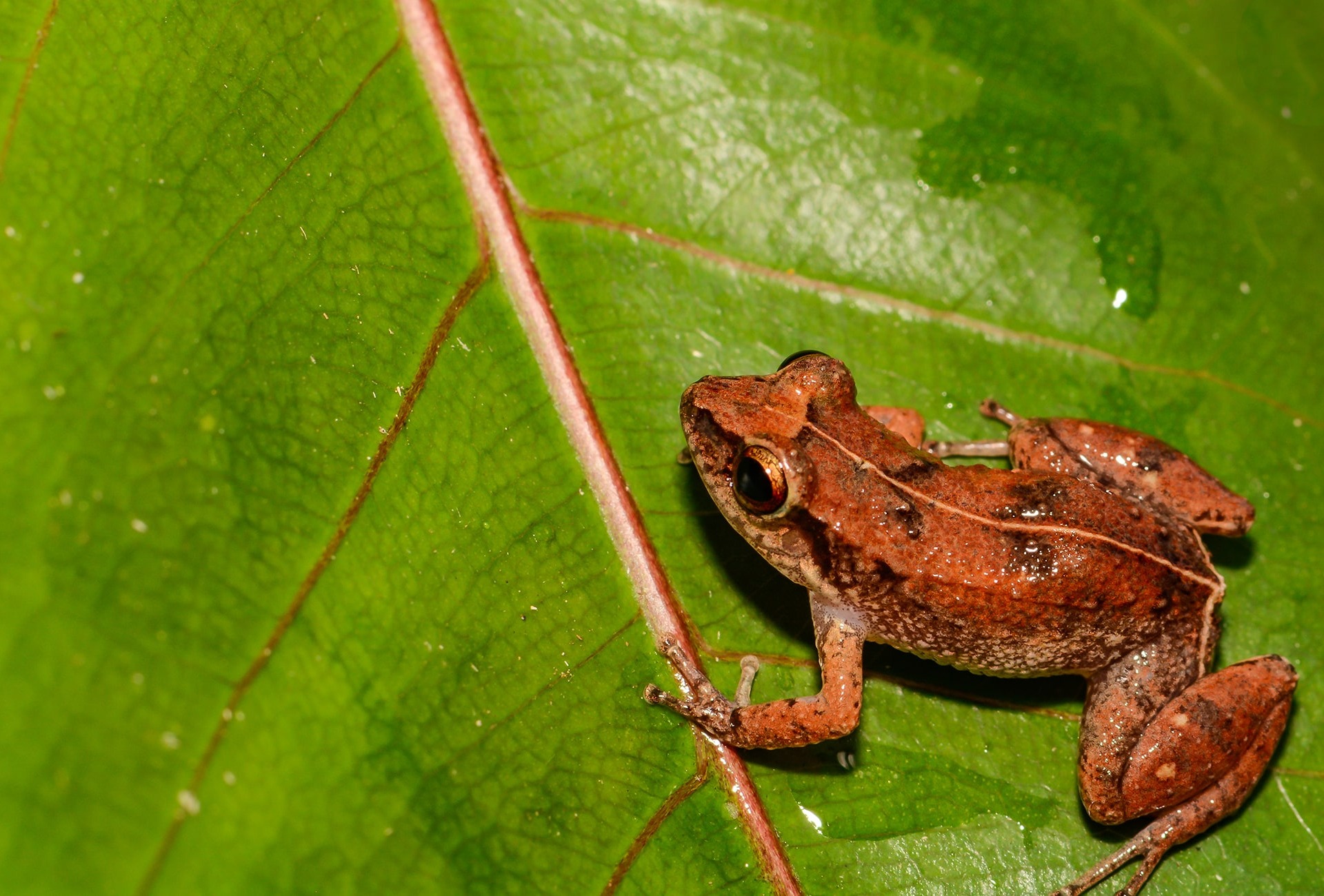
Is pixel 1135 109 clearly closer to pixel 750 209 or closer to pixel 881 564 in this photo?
pixel 750 209

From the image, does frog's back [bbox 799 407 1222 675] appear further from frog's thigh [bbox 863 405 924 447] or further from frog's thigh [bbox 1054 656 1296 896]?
frog's thigh [bbox 1054 656 1296 896]

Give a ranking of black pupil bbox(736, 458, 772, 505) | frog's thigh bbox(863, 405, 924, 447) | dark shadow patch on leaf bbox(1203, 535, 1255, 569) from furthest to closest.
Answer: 1. dark shadow patch on leaf bbox(1203, 535, 1255, 569)
2. frog's thigh bbox(863, 405, 924, 447)
3. black pupil bbox(736, 458, 772, 505)

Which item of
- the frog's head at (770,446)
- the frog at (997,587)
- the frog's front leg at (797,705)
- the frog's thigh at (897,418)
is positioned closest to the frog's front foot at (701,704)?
the frog's front leg at (797,705)

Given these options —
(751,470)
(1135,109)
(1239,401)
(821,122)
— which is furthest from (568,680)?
(1135,109)

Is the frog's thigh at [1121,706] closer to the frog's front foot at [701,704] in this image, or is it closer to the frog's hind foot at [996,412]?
the frog's hind foot at [996,412]

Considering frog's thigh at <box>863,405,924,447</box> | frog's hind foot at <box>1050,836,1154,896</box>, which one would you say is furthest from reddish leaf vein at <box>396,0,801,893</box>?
frog's hind foot at <box>1050,836,1154,896</box>

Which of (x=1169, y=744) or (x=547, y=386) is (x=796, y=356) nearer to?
(x=547, y=386)

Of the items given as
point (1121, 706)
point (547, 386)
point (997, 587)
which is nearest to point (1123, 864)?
point (1121, 706)

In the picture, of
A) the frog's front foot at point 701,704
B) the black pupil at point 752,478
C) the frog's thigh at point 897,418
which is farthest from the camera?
the frog's thigh at point 897,418
